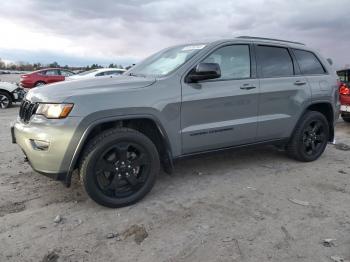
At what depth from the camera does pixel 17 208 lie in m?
3.73

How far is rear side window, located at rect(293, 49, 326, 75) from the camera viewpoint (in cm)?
529

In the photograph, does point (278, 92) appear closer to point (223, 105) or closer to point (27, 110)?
point (223, 105)

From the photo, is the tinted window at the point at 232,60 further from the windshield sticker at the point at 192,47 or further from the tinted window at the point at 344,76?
the tinted window at the point at 344,76

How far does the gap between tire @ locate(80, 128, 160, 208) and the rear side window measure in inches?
111

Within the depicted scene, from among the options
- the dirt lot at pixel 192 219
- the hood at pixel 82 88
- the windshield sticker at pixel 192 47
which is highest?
the windshield sticker at pixel 192 47

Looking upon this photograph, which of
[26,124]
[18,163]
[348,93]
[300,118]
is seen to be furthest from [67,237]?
[348,93]

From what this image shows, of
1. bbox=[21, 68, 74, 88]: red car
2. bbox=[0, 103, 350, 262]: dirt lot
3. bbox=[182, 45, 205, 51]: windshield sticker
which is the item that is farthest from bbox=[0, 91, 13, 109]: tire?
bbox=[182, 45, 205, 51]: windshield sticker

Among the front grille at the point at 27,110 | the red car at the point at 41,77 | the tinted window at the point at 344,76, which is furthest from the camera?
the red car at the point at 41,77

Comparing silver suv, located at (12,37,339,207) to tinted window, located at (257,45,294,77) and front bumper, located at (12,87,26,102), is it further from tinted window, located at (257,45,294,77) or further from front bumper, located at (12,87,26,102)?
front bumper, located at (12,87,26,102)

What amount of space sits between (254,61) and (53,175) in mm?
2910

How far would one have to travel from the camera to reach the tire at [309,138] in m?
5.28

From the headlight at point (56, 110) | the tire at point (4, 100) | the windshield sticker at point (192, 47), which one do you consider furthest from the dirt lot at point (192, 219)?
the tire at point (4, 100)

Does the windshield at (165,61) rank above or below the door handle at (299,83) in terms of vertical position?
above

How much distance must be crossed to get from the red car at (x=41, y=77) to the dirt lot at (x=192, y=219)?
50.8 ft
